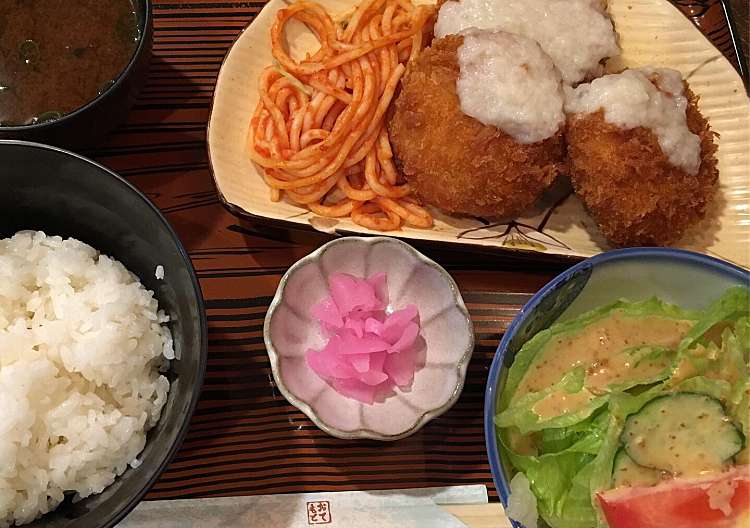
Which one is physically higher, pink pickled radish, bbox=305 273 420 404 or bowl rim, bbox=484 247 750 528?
bowl rim, bbox=484 247 750 528

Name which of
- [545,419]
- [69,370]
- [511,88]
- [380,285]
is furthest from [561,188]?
[69,370]

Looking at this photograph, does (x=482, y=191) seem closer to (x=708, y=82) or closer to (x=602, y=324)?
(x=602, y=324)

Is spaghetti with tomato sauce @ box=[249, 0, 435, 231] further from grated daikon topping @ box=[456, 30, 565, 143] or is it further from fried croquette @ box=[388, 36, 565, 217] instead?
grated daikon topping @ box=[456, 30, 565, 143]

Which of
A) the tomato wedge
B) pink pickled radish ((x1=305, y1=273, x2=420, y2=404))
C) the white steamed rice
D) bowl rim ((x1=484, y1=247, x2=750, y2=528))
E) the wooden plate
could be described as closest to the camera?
Result: the tomato wedge

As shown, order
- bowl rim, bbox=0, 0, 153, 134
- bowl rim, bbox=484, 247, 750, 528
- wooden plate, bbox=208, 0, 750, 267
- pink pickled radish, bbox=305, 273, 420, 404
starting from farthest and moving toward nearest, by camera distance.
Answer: wooden plate, bbox=208, 0, 750, 267 → pink pickled radish, bbox=305, 273, 420, 404 → bowl rim, bbox=0, 0, 153, 134 → bowl rim, bbox=484, 247, 750, 528

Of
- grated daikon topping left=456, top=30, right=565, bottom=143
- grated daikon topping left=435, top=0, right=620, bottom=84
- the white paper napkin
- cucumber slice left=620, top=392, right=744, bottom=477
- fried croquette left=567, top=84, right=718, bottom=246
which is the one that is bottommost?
the white paper napkin

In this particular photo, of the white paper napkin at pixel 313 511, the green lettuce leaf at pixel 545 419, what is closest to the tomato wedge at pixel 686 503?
the green lettuce leaf at pixel 545 419

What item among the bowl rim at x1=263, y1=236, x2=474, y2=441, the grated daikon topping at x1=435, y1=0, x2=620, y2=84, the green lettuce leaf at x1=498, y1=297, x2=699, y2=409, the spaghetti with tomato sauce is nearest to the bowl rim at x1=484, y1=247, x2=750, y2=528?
the green lettuce leaf at x1=498, y1=297, x2=699, y2=409
